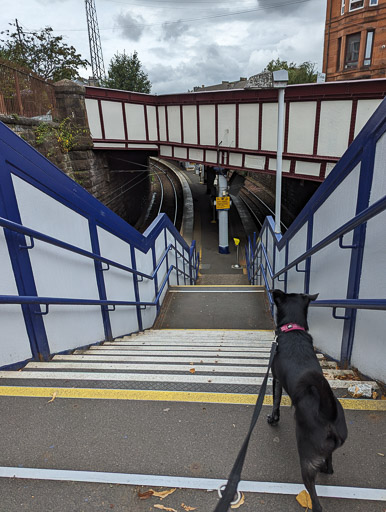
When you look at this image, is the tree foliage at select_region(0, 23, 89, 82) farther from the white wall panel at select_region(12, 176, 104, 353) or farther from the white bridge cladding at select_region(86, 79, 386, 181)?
the white wall panel at select_region(12, 176, 104, 353)

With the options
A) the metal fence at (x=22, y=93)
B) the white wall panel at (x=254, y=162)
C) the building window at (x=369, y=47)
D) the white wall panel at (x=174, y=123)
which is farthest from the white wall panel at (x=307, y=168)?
the building window at (x=369, y=47)

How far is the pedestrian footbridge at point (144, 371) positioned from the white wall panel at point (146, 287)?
39.4 inches

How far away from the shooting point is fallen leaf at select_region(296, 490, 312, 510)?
156 cm

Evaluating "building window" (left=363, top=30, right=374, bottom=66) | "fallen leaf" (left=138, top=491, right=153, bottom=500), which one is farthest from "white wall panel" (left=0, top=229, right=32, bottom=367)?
"building window" (left=363, top=30, right=374, bottom=66)

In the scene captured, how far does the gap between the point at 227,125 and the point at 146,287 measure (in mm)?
11402

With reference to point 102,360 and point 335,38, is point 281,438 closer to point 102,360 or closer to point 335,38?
point 102,360

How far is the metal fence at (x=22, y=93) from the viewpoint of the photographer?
8195 mm

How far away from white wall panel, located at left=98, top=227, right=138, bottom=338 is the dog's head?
2320mm

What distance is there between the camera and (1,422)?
209 cm

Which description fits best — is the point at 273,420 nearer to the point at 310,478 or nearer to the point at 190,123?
the point at 310,478

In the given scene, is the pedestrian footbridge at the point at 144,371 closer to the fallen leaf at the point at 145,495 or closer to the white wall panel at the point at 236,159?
the fallen leaf at the point at 145,495

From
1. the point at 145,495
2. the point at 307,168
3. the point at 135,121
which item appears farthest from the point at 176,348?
the point at 135,121

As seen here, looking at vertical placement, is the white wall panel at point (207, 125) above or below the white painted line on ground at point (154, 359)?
above

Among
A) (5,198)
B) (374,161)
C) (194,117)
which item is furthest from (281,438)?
(194,117)
